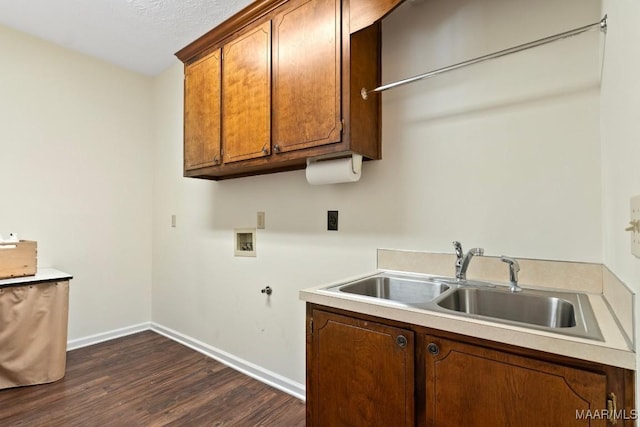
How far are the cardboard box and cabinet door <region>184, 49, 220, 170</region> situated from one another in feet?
3.90

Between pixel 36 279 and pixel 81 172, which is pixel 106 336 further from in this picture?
pixel 81 172

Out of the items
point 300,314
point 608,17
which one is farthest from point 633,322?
point 300,314

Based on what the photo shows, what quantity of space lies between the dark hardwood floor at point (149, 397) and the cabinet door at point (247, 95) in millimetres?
1504

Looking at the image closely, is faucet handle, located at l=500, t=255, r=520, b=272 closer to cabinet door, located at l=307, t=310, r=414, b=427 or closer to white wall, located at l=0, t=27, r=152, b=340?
cabinet door, located at l=307, t=310, r=414, b=427

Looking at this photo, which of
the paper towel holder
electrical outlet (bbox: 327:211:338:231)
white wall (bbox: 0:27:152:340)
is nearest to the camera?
the paper towel holder

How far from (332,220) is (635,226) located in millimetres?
1368

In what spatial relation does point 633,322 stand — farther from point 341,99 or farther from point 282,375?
point 282,375

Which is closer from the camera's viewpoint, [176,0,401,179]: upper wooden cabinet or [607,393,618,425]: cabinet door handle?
[607,393,618,425]: cabinet door handle

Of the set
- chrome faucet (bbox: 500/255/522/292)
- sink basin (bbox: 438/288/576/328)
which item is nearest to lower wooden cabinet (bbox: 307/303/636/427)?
sink basin (bbox: 438/288/576/328)

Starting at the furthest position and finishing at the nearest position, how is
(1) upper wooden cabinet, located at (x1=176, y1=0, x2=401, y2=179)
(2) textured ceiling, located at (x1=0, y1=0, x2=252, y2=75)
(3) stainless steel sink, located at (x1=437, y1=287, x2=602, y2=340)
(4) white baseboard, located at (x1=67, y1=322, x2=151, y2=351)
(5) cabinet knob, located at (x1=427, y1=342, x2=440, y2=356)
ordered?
(4) white baseboard, located at (x1=67, y1=322, x2=151, y2=351), (2) textured ceiling, located at (x1=0, y1=0, x2=252, y2=75), (1) upper wooden cabinet, located at (x1=176, y1=0, x2=401, y2=179), (3) stainless steel sink, located at (x1=437, y1=287, x2=602, y2=340), (5) cabinet knob, located at (x1=427, y1=342, x2=440, y2=356)

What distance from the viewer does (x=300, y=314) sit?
2.09m

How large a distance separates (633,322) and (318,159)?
1.37m

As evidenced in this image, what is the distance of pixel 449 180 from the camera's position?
155 centimetres

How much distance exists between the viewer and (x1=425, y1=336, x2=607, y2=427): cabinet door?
808 millimetres
